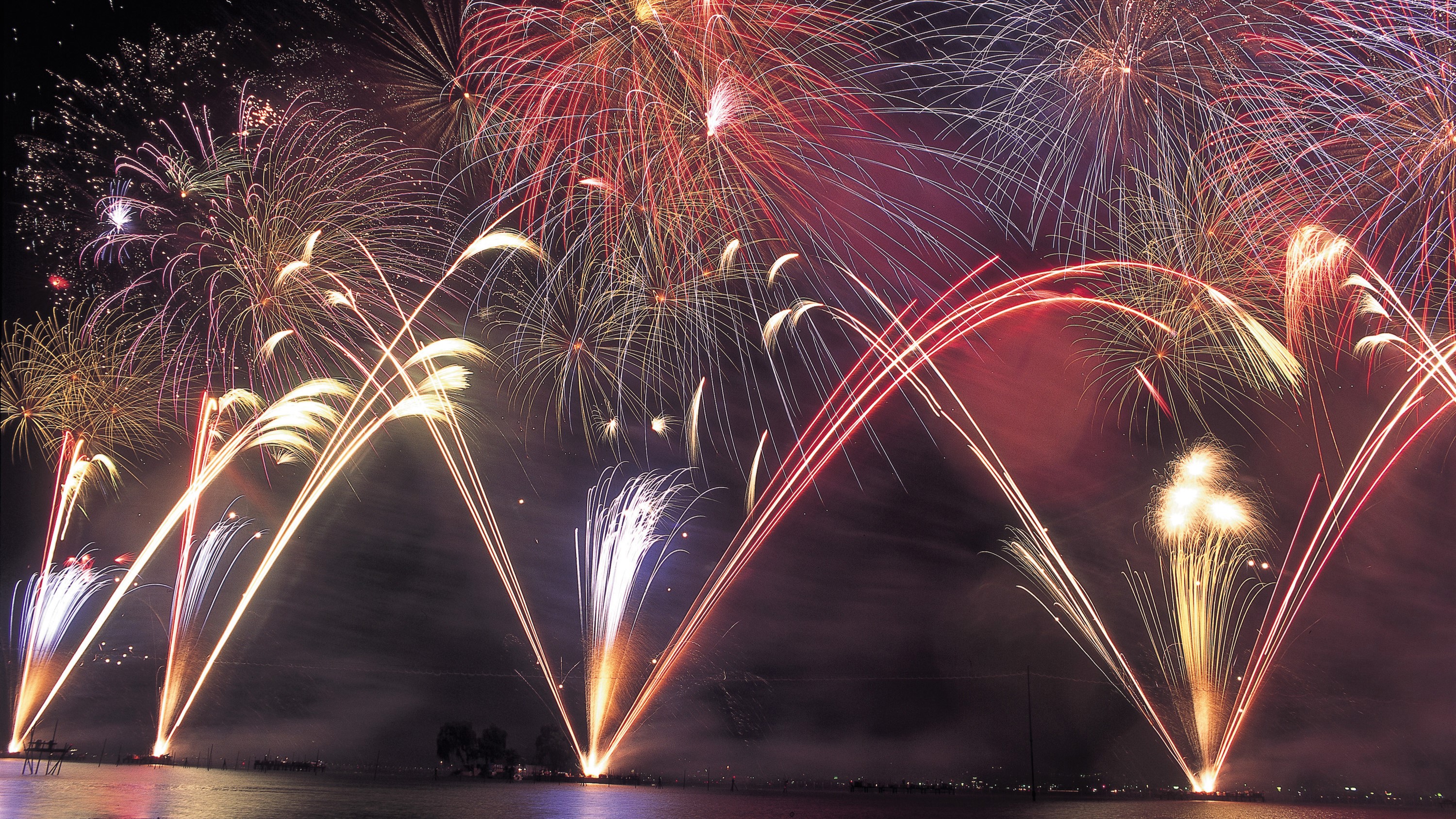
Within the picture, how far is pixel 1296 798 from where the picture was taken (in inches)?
3556

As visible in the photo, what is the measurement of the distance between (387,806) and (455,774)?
186 feet

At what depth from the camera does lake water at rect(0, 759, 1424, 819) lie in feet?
85.0

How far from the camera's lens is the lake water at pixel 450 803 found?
2592 centimetres

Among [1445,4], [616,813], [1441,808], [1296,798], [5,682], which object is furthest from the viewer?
[1296,798]

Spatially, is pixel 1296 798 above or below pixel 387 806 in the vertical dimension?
below

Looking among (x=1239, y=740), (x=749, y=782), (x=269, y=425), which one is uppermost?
(x=269, y=425)

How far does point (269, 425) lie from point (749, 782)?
92730 mm

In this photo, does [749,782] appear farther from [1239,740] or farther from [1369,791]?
[1369,791]

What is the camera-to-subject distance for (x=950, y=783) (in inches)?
3814

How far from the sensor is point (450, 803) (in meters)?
36.3

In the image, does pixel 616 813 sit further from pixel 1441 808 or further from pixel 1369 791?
pixel 1369 791

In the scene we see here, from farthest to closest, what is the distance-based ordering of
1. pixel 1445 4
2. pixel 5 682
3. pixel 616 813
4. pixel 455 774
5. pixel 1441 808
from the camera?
pixel 455 774, pixel 1441 808, pixel 5 682, pixel 616 813, pixel 1445 4

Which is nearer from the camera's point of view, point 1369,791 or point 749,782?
point 1369,791

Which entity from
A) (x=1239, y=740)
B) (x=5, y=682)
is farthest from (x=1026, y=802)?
(x=5, y=682)
